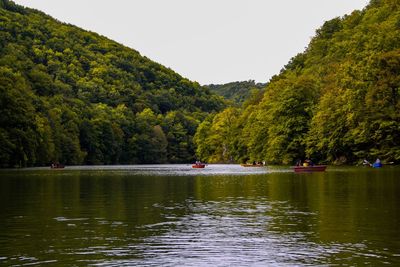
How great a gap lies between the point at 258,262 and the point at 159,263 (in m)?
2.42

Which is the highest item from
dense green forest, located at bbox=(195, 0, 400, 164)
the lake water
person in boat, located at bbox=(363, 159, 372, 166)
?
dense green forest, located at bbox=(195, 0, 400, 164)

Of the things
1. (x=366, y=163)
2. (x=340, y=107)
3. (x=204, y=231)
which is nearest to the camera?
(x=204, y=231)

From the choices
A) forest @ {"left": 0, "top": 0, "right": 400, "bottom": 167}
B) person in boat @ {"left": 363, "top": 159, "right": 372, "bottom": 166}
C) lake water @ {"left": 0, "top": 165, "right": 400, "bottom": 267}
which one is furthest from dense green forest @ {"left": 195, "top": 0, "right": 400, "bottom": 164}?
lake water @ {"left": 0, "top": 165, "right": 400, "bottom": 267}

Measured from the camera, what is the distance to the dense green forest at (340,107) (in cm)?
8569

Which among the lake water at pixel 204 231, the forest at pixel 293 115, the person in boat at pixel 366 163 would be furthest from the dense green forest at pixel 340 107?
the lake water at pixel 204 231

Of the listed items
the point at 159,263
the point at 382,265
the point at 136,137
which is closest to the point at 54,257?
the point at 159,263

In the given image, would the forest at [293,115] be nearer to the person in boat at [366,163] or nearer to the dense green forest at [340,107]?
the dense green forest at [340,107]

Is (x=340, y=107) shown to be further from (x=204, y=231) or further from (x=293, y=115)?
(x=204, y=231)

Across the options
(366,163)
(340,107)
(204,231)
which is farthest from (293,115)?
(204,231)

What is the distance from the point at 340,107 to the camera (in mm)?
93875

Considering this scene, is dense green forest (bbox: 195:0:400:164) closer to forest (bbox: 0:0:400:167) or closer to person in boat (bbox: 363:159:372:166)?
forest (bbox: 0:0:400:167)

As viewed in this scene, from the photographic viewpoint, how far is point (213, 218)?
25172mm

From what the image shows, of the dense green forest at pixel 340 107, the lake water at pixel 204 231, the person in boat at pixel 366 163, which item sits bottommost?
the lake water at pixel 204 231

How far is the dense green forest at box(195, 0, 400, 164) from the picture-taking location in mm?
85688
